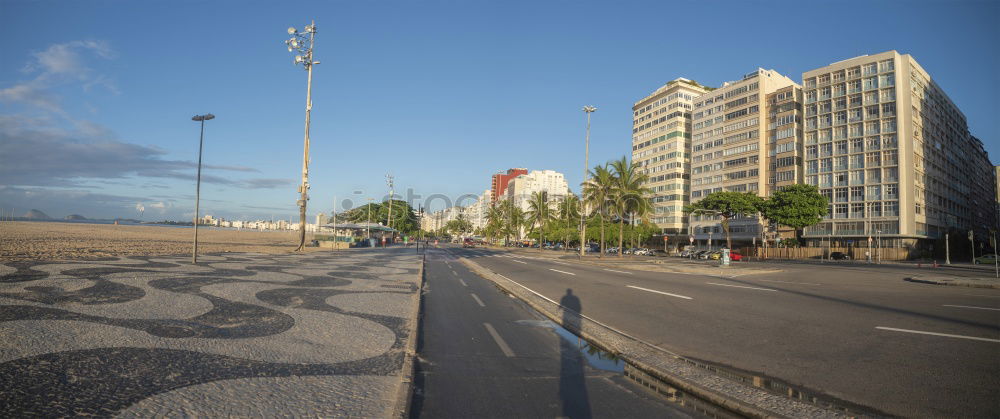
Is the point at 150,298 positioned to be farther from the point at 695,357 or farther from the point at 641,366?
the point at 695,357

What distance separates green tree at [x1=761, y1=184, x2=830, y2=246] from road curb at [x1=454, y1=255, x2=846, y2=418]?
6259 cm

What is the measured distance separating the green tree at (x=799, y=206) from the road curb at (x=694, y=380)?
205 ft

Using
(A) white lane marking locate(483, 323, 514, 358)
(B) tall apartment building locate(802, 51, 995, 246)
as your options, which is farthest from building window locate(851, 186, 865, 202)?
(A) white lane marking locate(483, 323, 514, 358)

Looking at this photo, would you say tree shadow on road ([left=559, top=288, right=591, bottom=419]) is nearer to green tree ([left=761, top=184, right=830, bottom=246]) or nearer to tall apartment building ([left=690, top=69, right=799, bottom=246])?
green tree ([left=761, top=184, right=830, bottom=246])

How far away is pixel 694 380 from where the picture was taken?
549 cm

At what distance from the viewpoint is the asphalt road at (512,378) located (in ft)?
15.3

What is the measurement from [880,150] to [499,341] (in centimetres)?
8167

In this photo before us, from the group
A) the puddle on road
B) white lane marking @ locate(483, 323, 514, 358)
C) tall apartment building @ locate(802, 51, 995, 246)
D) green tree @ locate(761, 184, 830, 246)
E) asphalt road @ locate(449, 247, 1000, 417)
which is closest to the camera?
asphalt road @ locate(449, 247, 1000, 417)

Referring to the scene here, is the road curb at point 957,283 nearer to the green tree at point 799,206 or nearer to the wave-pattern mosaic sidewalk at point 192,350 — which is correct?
the wave-pattern mosaic sidewalk at point 192,350

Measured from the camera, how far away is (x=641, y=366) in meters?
6.18

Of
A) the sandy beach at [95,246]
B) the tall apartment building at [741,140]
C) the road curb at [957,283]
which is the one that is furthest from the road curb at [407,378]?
the tall apartment building at [741,140]

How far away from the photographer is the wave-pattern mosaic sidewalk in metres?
4.35

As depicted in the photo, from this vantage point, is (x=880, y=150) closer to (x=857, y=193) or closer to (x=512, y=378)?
(x=857, y=193)

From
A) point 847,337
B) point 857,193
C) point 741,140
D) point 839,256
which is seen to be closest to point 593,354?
point 847,337
